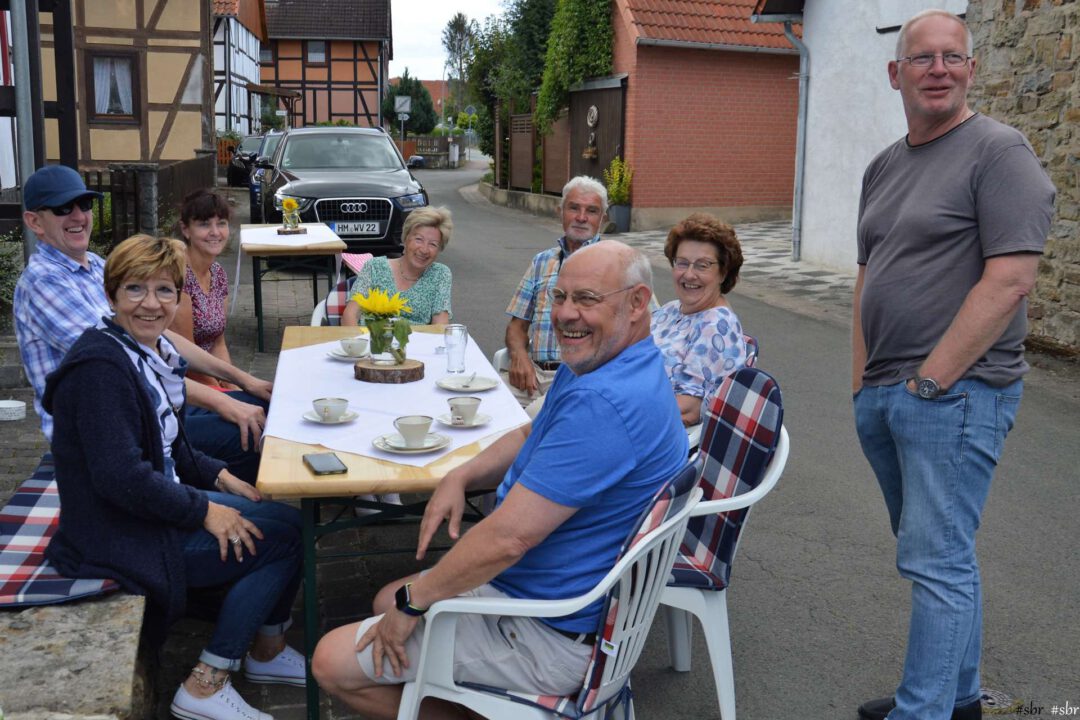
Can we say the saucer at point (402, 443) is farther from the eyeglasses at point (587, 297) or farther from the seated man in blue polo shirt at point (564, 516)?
the eyeglasses at point (587, 297)

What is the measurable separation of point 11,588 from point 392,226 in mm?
9884

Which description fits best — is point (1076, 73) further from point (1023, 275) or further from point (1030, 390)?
point (1023, 275)

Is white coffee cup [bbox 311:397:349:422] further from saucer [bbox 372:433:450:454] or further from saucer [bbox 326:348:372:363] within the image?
saucer [bbox 326:348:372:363]

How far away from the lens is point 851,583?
4.32 meters

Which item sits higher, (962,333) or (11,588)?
(962,333)

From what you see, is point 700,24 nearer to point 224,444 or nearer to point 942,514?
point 224,444

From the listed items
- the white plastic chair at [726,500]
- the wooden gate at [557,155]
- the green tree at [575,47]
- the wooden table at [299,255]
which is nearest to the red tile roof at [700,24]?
the green tree at [575,47]

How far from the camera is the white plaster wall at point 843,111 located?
13148 millimetres

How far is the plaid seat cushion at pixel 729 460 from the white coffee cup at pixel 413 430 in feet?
2.68

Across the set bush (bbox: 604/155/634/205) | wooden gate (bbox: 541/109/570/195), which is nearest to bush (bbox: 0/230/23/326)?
bush (bbox: 604/155/634/205)

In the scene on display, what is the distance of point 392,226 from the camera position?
41.0ft

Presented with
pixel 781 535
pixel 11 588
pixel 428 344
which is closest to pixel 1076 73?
pixel 781 535

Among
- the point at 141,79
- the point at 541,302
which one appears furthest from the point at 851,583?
the point at 141,79

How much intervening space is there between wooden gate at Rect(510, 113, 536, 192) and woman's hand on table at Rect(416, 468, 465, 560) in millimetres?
21769
